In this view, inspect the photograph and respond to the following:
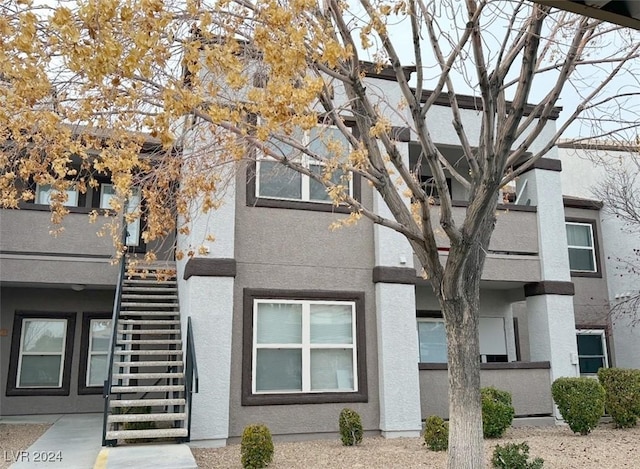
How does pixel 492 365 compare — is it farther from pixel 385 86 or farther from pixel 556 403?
pixel 385 86

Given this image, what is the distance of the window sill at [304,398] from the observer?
955 cm

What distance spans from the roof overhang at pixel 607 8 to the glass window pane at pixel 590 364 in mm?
14282

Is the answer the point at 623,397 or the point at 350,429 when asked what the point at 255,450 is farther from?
the point at 623,397

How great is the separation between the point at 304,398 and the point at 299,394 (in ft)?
0.35

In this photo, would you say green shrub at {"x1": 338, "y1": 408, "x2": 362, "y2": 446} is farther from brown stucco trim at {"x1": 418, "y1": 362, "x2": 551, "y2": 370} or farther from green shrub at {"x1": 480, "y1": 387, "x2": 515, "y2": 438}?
green shrub at {"x1": 480, "y1": 387, "x2": 515, "y2": 438}

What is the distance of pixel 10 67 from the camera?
213 inches

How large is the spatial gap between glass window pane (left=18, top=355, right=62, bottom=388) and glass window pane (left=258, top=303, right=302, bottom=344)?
630 cm

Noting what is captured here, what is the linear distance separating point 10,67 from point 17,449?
643 cm

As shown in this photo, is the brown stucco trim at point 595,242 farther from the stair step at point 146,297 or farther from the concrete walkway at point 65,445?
the concrete walkway at point 65,445

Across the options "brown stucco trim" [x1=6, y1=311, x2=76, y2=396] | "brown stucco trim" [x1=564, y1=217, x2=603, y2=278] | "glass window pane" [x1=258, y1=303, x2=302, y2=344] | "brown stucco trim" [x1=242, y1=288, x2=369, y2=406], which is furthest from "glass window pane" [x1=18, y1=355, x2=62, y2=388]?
"brown stucco trim" [x1=564, y1=217, x2=603, y2=278]

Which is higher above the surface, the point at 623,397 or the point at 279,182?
the point at 279,182

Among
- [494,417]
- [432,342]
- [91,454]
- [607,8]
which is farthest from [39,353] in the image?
[607,8]

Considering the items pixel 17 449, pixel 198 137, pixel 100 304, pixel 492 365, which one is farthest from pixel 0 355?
pixel 492 365

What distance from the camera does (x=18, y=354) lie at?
1323 cm
